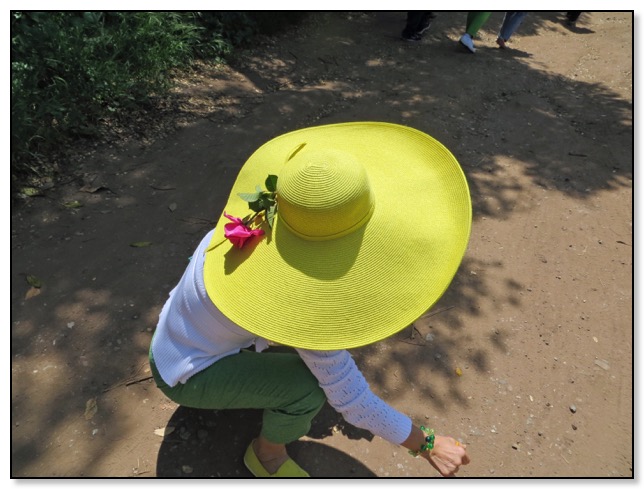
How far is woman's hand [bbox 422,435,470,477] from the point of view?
1.70m

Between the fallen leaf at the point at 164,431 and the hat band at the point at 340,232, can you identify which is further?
the fallen leaf at the point at 164,431

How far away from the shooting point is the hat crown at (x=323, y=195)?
4.07 ft

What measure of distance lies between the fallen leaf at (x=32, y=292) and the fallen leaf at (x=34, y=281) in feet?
0.06

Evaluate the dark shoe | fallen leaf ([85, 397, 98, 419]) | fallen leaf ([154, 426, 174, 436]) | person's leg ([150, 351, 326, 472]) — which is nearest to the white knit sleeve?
person's leg ([150, 351, 326, 472])

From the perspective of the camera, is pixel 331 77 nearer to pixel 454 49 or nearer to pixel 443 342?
pixel 454 49

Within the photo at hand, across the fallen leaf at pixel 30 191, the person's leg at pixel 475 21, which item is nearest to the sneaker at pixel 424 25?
the person's leg at pixel 475 21

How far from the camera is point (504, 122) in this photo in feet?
15.4

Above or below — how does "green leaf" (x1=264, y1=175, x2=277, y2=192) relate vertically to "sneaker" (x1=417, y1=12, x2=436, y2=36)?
above

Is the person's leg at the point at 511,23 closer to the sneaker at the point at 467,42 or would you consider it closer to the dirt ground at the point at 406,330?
the sneaker at the point at 467,42

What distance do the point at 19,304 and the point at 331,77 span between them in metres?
4.14

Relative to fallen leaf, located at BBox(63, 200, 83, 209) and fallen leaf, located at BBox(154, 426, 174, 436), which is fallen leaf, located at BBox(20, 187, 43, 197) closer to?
fallen leaf, located at BBox(63, 200, 83, 209)

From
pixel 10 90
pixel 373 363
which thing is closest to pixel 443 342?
pixel 373 363

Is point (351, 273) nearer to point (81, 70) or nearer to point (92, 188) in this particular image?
point (92, 188)

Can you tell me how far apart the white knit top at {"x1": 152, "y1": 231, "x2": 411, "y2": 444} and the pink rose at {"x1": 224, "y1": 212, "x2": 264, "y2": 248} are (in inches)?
9.9
